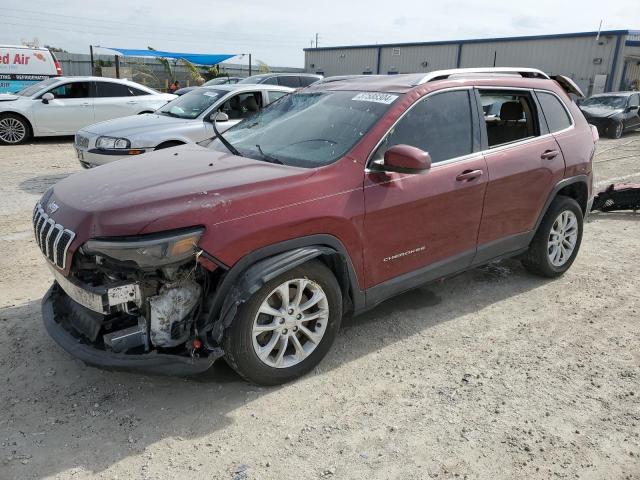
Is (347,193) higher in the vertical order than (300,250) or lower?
higher

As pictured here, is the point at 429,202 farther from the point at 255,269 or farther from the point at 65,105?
the point at 65,105

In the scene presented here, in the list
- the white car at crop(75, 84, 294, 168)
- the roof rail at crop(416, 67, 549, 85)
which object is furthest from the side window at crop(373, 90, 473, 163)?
the white car at crop(75, 84, 294, 168)

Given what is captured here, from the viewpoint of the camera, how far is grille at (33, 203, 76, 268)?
285 cm

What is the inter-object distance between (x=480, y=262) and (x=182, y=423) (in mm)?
2550

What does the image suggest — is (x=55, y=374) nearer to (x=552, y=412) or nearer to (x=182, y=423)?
(x=182, y=423)

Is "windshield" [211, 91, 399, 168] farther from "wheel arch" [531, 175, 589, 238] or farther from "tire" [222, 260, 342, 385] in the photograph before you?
"wheel arch" [531, 175, 589, 238]

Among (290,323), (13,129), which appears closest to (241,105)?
(13,129)

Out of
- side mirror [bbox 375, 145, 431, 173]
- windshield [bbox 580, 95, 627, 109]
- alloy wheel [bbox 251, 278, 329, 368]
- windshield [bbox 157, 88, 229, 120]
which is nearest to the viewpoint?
alloy wheel [bbox 251, 278, 329, 368]

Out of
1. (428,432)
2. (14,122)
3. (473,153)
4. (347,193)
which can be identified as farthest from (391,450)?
(14,122)

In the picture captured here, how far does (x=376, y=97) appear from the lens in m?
3.78

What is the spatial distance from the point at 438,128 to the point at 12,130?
11.0 meters

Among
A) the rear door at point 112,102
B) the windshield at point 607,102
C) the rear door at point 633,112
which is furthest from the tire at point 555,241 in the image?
the windshield at point 607,102

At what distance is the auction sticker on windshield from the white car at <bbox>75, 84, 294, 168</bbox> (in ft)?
13.1

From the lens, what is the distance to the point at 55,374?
3293 millimetres
